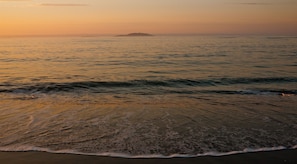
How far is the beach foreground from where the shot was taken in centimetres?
711

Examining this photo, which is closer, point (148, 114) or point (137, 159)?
point (137, 159)

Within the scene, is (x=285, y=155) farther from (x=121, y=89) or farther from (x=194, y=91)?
(x=121, y=89)

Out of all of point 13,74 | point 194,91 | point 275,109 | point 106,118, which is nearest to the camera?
point 106,118

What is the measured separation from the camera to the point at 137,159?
729 cm

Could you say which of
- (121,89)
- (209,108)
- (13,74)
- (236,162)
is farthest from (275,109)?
(13,74)

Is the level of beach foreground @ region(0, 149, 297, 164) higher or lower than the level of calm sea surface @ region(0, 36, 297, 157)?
higher

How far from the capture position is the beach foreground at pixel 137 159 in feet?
23.3

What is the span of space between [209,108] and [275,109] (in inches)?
112

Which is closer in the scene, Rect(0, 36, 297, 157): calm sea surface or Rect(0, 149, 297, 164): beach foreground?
Rect(0, 149, 297, 164): beach foreground

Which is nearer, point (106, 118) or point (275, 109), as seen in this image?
point (106, 118)

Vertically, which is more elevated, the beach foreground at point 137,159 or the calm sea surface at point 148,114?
the beach foreground at point 137,159

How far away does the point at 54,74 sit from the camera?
80.0ft

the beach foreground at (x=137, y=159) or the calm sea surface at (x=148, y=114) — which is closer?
the beach foreground at (x=137, y=159)

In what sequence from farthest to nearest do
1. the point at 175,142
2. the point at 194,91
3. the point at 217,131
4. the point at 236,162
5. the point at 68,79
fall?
the point at 68,79
the point at 194,91
the point at 217,131
the point at 175,142
the point at 236,162
